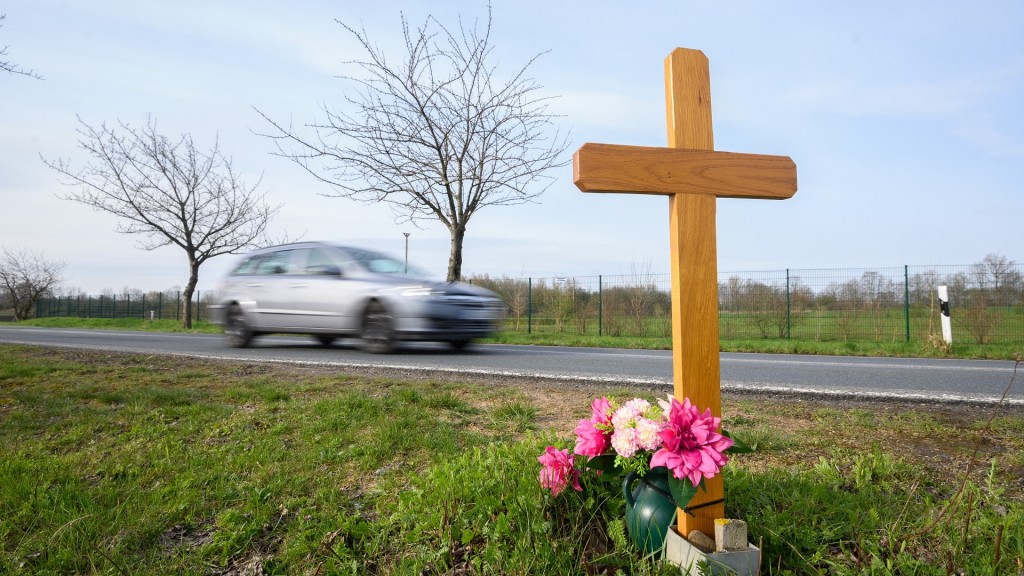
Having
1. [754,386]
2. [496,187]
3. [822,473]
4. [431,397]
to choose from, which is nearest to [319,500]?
[431,397]

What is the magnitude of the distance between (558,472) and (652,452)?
401 millimetres

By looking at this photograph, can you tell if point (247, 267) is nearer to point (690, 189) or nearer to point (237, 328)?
point (237, 328)

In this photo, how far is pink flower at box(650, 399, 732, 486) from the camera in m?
1.89

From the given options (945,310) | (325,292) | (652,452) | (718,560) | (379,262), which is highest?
(379,262)

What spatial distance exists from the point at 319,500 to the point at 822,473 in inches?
94.3

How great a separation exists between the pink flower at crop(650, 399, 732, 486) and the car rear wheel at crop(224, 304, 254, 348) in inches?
389

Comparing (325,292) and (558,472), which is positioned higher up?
(325,292)

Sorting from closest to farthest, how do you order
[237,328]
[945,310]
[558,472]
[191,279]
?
[558,472], [237,328], [945,310], [191,279]

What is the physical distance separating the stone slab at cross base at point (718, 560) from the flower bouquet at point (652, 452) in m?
0.10

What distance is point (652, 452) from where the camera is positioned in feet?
7.01

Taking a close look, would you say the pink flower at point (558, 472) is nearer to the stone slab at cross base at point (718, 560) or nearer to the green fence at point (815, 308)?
the stone slab at cross base at point (718, 560)

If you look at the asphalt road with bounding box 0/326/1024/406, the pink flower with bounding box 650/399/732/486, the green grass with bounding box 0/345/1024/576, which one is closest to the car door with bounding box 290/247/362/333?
the asphalt road with bounding box 0/326/1024/406

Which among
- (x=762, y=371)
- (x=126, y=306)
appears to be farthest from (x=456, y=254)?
(x=126, y=306)

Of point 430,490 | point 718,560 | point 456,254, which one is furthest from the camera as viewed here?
point 456,254
